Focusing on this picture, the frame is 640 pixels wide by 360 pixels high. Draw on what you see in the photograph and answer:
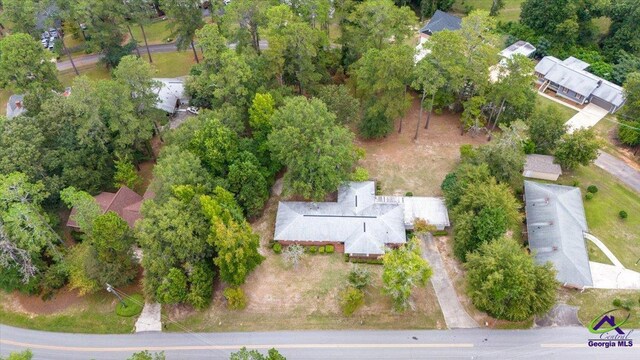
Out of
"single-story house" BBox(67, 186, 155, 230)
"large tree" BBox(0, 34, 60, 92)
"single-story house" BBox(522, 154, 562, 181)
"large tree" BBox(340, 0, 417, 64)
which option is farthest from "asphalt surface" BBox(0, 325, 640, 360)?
"large tree" BBox(340, 0, 417, 64)

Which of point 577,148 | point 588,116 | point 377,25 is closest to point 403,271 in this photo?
point 577,148

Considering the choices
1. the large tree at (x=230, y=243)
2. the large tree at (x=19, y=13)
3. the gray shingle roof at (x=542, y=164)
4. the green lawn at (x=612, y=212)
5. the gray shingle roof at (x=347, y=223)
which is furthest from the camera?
the large tree at (x=19, y=13)

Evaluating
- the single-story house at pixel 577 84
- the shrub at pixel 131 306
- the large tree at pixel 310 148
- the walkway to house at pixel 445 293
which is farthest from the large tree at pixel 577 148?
the shrub at pixel 131 306

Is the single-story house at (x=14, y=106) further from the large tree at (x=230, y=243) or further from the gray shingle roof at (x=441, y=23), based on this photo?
the gray shingle roof at (x=441, y=23)

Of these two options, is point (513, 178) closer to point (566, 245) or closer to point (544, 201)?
point (544, 201)

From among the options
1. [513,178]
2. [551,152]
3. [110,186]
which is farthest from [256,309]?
[551,152]

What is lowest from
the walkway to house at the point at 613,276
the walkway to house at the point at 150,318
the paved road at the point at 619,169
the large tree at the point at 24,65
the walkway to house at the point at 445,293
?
the walkway to house at the point at 150,318

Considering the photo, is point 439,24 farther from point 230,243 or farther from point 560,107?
point 230,243
